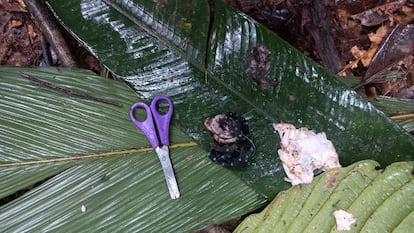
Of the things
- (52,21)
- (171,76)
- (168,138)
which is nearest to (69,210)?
(168,138)

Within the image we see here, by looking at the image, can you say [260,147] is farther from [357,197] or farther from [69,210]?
[69,210]

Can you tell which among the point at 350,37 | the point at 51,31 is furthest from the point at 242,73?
the point at 51,31

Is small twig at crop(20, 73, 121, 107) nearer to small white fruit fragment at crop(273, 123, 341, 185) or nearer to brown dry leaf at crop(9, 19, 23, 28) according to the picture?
brown dry leaf at crop(9, 19, 23, 28)

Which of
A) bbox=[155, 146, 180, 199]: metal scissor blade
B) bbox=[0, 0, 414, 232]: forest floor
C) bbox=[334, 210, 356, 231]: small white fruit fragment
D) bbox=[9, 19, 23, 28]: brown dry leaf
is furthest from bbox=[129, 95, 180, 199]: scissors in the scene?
bbox=[9, 19, 23, 28]: brown dry leaf

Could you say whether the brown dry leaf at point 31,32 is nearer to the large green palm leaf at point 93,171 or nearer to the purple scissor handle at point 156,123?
the large green palm leaf at point 93,171

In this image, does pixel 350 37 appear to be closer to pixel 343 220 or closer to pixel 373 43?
pixel 373 43

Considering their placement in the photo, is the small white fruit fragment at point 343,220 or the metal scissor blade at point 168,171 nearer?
the small white fruit fragment at point 343,220

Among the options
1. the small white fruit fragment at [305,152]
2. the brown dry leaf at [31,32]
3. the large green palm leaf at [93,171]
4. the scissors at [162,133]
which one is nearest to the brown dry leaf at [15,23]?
the brown dry leaf at [31,32]
